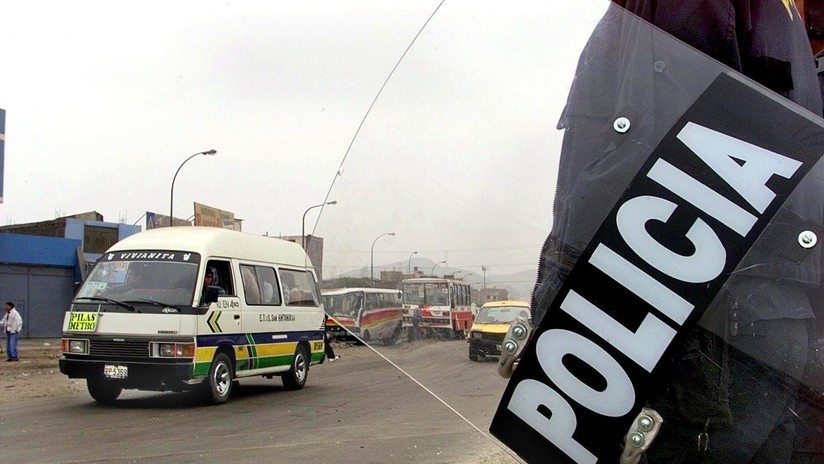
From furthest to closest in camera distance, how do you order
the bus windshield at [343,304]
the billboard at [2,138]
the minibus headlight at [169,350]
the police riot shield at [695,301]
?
the billboard at [2,138]
the minibus headlight at [169,350]
the bus windshield at [343,304]
the police riot shield at [695,301]

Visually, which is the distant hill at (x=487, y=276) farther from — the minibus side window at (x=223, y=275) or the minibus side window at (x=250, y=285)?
the minibus side window at (x=250, y=285)

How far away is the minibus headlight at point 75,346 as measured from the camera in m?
10.5

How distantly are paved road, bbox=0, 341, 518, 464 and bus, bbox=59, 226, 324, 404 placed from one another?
1.56ft

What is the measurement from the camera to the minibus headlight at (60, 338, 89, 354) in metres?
10.5

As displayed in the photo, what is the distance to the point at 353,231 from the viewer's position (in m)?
1.83

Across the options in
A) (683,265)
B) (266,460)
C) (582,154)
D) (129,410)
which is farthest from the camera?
(129,410)

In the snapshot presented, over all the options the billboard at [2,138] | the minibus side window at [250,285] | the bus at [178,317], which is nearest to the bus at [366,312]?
the bus at [178,317]

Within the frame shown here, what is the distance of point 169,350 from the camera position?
1028 cm

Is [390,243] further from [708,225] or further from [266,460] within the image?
[266,460]

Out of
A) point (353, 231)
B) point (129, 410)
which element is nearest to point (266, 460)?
point (129, 410)

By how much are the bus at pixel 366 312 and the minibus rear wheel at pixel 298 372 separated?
11.5 meters

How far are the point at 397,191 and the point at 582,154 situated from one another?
0.44m

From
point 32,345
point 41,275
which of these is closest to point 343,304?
point 32,345

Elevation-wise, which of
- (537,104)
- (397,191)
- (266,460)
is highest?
(537,104)
